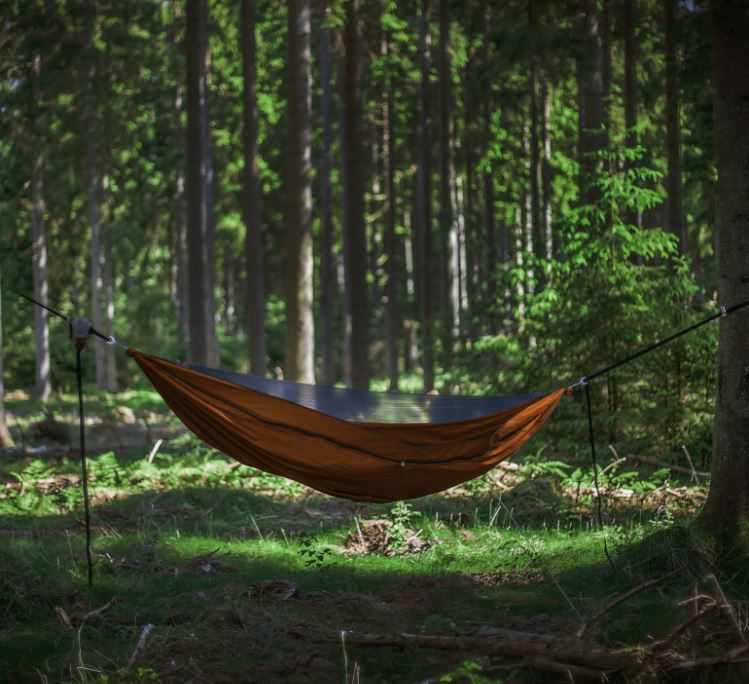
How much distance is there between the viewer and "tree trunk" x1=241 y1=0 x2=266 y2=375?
11766 millimetres

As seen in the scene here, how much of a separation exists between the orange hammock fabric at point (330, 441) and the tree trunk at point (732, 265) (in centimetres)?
83

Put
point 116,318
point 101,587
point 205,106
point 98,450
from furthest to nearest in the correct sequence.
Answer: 1. point 116,318
2. point 205,106
3. point 98,450
4. point 101,587

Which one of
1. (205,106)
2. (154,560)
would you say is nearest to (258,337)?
(205,106)

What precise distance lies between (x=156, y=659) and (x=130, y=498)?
3.65 meters

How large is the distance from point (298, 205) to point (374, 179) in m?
Result: 12.7

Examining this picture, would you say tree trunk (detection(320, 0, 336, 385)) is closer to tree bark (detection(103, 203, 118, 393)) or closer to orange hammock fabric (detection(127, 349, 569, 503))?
tree bark (detection(103, 203, 118, 393))

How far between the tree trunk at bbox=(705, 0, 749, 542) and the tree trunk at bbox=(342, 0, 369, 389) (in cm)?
745

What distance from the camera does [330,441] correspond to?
4.50m

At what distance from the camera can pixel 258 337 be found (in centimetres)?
Result: 1193

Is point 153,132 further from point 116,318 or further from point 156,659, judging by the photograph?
point 156,659

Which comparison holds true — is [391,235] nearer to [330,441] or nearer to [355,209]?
[355,209]

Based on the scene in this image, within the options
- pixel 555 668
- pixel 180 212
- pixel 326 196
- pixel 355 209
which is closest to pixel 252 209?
pixel 355 209

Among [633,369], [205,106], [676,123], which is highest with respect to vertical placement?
[205,106]

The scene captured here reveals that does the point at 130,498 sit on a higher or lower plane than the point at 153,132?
lower
